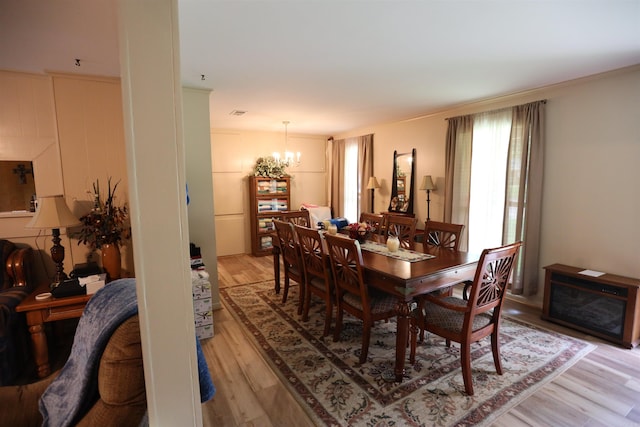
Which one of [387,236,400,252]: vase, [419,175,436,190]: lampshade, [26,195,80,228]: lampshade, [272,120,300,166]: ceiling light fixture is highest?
[272,120,300,166]: ceiling light fixture

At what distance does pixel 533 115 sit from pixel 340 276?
2.86 m

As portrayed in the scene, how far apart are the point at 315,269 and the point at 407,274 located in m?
1.07

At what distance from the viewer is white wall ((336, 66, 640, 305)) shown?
2824mm

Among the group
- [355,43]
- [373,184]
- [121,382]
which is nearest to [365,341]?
[121,382]

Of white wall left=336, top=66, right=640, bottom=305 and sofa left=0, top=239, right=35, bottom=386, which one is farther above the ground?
white wall left=336, top=66, right=640, bottom=305

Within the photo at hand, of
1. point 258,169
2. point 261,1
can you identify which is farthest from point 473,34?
point 258,169

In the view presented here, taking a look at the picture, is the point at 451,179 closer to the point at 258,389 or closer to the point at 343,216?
the point at 343,216

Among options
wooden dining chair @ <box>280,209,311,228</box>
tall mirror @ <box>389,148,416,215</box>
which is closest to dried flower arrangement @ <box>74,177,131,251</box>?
wooden dining chair @ <box>280,209,311,228</box>

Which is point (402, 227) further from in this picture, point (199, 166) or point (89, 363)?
point (89, 363)

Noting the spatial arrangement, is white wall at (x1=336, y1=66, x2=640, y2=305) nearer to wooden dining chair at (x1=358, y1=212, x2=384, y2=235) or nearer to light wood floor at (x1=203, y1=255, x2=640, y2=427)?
light wood floor at (x1=203, y1=255, x2=640, y2=427)

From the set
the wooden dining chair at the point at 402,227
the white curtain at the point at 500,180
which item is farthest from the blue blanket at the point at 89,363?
the white curtain at the point at 500,180

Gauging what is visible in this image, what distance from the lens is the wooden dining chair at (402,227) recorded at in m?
3.48

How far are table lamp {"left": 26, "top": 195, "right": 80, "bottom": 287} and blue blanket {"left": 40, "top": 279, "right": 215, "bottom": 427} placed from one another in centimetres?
145

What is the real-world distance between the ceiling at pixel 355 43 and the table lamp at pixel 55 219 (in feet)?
3.61
